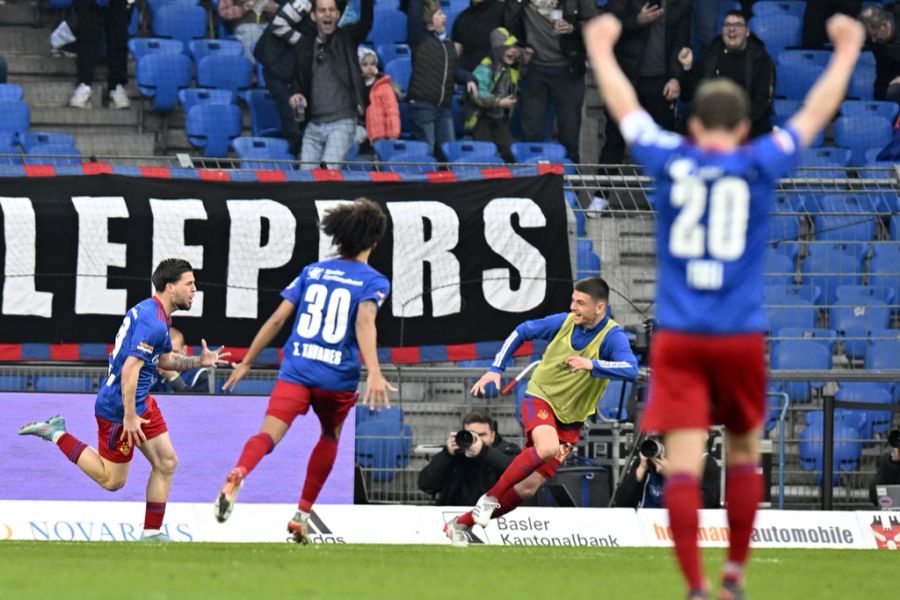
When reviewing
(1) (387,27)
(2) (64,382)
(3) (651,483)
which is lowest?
(3) (651,483)

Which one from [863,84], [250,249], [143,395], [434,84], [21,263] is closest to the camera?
[143,395]

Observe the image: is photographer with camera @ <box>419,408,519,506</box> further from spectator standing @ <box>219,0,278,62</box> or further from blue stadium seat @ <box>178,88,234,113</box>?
spectator standing @ <box>219,0,278,62</box>

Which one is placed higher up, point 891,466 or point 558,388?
point 558,388

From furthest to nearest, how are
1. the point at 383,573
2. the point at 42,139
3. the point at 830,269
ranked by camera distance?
the point at 42,139
the point at 830,269
the point at 383,573

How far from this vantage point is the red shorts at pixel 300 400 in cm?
1024

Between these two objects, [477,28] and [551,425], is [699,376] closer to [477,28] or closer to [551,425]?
[551,425]

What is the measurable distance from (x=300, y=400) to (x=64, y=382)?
6.03 metres

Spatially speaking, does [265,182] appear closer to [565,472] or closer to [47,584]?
[565,472]

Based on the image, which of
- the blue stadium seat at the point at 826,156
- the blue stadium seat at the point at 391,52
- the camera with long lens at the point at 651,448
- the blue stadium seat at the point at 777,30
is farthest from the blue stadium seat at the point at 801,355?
the blue stadium seat at the point at 777,30

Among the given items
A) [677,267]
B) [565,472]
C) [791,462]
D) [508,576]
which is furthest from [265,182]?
[677,267]

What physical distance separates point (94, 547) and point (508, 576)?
3.10m

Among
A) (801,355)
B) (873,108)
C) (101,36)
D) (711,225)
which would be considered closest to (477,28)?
(101,36)

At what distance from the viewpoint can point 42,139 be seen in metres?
19.0

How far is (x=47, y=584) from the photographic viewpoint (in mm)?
7945
